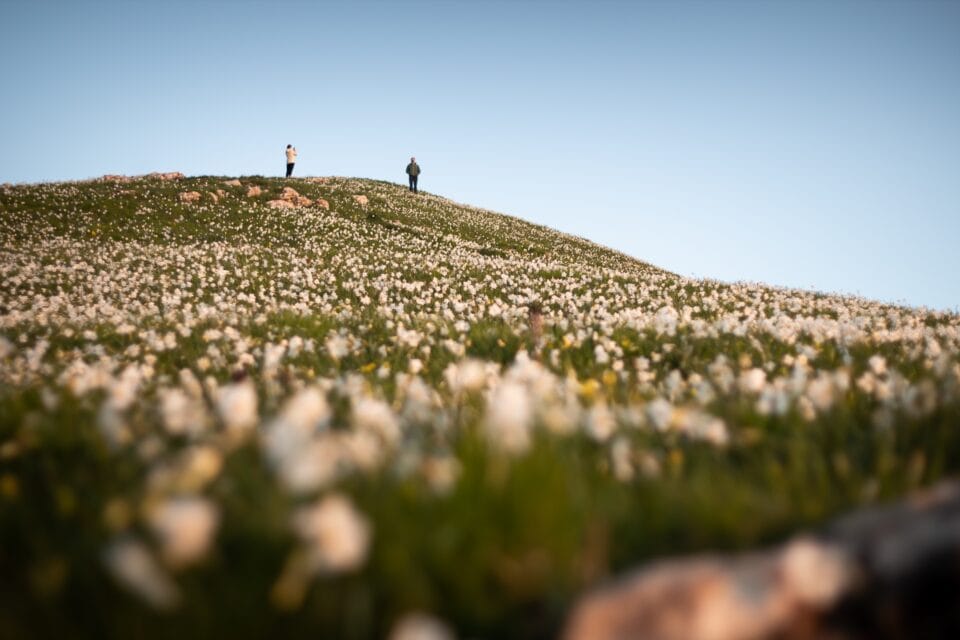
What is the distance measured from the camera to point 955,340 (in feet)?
22.5

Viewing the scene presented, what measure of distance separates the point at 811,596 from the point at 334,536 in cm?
123

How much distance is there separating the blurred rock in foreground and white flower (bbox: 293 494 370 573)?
2.04ft

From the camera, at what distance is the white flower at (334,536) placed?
1.38m

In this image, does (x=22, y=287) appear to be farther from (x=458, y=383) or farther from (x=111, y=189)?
(x=111, y=189)

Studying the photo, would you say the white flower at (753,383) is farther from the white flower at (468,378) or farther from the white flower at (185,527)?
the white flower at (185,527)

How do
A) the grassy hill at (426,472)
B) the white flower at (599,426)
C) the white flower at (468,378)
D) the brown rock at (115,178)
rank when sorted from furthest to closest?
the brown rock at (115,178) → the white flower at (468,378) → the white flower at (599,426) → the grassy hill at (426,472)

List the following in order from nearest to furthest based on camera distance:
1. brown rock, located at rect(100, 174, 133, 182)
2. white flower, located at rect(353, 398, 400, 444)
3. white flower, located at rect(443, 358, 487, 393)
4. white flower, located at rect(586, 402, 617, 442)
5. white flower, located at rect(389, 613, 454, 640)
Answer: white flower, located at rect(389, 613, 454, 640)
white flower, located at rect(353, 398, 400, 444)
white flower, located at rect(586, 402, 617, 442)
white flower, located at rect(443, 358, 487, 393)
brown rock, located at rect(100, 174, 133, 182)

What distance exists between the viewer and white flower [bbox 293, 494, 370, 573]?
1.38m

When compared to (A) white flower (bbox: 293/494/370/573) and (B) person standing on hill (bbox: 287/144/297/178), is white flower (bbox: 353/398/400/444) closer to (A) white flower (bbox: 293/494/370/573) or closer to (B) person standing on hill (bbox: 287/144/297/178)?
(A) white flower (bbox: 293/494/370/573)

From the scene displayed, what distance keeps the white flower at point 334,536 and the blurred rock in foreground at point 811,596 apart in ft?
2.04

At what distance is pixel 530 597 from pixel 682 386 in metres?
3.44

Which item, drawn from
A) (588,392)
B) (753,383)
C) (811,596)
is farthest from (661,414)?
A: (811,596)

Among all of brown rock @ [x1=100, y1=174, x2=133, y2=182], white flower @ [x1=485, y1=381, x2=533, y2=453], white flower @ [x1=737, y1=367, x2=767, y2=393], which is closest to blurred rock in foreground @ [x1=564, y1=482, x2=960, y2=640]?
white flower @ [x1=485, y1=381, x2=533, y2=453]

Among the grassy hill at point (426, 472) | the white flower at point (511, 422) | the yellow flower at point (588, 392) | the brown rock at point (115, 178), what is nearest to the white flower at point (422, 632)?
the grassy hill at point (426, 472)
